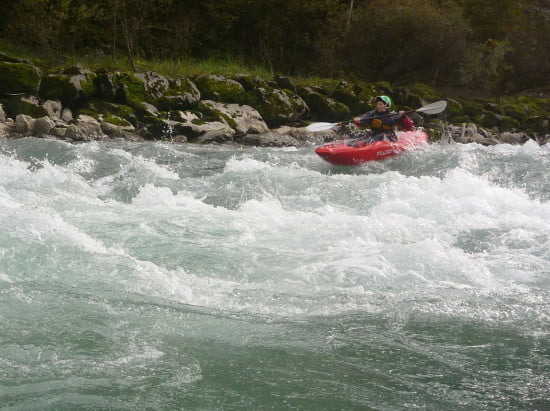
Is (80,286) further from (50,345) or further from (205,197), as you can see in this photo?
(205,197)

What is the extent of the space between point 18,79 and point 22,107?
2.83ft

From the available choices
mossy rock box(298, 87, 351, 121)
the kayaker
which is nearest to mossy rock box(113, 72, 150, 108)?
mossy rock box(298, 87, 351, 121)

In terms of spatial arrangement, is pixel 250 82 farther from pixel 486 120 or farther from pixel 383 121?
pixel 486 120

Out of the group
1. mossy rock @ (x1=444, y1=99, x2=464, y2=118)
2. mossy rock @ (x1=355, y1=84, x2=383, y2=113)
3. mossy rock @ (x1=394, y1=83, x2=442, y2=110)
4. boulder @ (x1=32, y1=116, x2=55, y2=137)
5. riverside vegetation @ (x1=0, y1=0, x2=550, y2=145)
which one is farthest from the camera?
mossy rock @ (x1=444, y1=99, x2=464, y2=118)

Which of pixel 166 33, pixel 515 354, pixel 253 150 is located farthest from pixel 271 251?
pixel 166 33

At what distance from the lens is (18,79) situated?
13172mm

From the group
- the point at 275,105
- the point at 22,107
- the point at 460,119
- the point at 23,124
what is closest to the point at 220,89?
the point at 275,105

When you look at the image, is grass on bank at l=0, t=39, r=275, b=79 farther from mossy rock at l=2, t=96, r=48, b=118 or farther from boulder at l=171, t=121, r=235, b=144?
boulder at l=171, t=121, r=235, b=144

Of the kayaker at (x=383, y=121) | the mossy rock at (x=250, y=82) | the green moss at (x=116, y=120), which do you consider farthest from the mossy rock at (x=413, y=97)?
the green moss at (x=116, y=120)

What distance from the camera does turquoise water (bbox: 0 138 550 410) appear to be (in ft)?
9.97

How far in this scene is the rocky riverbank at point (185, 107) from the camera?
12695mm

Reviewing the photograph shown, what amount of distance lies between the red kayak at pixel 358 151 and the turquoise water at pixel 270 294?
7.24ft

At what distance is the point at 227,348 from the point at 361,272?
1.61 metres

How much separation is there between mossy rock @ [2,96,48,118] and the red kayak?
234 inches
